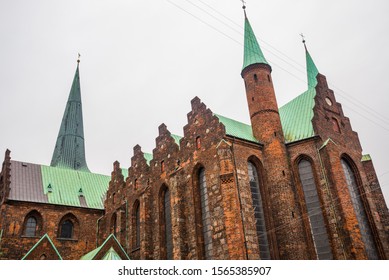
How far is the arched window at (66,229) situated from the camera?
33.5m

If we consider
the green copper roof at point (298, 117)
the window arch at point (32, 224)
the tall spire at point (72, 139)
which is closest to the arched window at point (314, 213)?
the green copper roof at point (298, 117)

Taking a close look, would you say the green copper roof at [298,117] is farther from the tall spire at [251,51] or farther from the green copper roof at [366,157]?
the green copper roof at [366,157]

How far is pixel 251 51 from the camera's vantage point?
93.2 ft

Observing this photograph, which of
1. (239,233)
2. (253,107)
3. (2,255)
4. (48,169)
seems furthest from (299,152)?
(48,169)

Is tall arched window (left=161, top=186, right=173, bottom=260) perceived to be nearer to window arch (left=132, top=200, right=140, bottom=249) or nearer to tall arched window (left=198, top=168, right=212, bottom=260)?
window arch (left=132, top=200, right=140, bottom=249)

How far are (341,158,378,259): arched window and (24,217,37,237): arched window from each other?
2600 cm

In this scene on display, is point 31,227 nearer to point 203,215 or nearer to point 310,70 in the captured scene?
point 203,215

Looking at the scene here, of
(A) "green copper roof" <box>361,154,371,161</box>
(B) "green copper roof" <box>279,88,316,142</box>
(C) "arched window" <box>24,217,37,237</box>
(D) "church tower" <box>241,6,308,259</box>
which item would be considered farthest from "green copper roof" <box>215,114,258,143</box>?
(C) "arched window" <box>24,217,37,237</box>

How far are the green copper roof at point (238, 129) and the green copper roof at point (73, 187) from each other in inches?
694

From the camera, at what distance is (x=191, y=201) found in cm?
2391

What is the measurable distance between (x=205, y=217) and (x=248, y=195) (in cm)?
353
